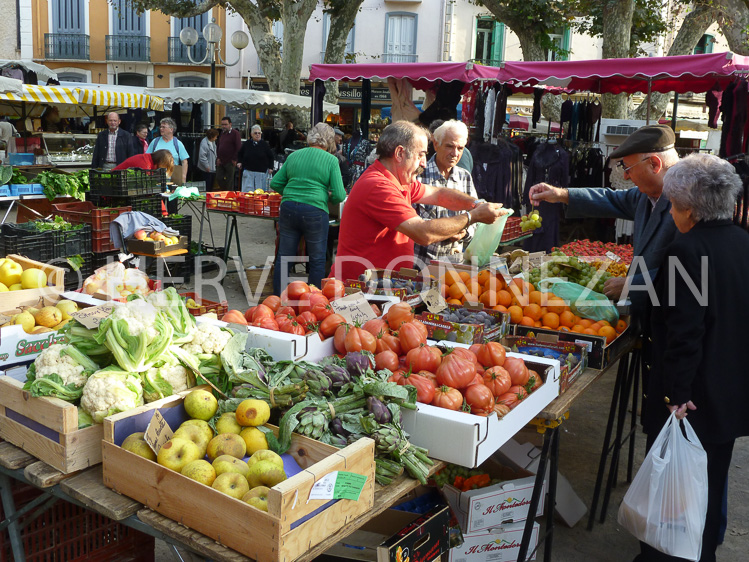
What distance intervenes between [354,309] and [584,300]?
4.22ft

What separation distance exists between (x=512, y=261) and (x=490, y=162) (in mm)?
3847

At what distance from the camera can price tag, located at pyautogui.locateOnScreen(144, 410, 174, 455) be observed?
188 centimetres

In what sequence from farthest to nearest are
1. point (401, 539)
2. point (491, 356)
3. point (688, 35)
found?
point (688, 35), point (491, 356), point (401, 539)

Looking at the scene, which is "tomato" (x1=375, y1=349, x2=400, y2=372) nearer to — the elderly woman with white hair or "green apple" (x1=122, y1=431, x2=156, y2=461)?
"green apple" (x1=122, y1=431, x2=156, y2=461)

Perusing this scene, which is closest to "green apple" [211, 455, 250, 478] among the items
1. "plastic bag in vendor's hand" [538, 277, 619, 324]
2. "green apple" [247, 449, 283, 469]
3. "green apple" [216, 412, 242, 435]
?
"green apple" [247, 449, 283, 469]

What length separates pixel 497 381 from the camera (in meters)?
2.45

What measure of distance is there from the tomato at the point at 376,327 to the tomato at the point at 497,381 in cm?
47

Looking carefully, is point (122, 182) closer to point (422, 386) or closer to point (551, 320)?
point (551, 320)

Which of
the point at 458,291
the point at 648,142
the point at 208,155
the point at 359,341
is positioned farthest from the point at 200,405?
the point at 208,155

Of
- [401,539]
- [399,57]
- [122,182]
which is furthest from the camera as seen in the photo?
[399,57]

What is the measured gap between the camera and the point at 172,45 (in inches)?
1110

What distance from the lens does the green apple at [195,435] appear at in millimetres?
1966

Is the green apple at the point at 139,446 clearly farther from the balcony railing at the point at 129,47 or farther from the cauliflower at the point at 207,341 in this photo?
the balcony railing at the point at 129,47

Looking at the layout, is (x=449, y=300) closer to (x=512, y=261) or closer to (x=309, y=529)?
(x=512, y=261)
